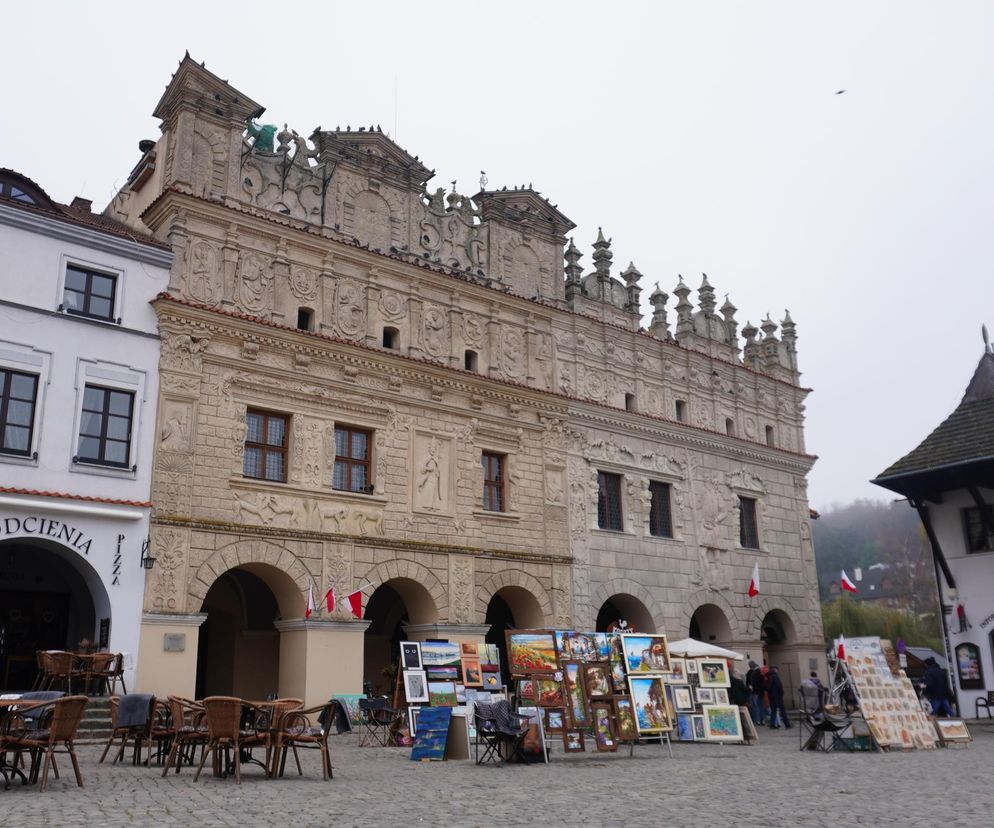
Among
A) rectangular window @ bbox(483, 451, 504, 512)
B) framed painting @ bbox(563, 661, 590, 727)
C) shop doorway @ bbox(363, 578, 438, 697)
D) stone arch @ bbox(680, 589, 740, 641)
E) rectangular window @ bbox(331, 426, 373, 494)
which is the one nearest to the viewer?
framed painting @ bbox(563, 661, 590, 727)

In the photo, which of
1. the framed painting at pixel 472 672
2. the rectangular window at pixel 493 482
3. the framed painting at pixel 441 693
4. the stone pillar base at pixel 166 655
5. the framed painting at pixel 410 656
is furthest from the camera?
the rectangular window at pixel 493 482

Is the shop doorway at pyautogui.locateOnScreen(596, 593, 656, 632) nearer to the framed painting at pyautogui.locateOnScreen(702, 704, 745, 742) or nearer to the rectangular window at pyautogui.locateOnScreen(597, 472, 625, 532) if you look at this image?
the rectangular window at pyautogui.locateOnScreen(597, 472, 625, 532)

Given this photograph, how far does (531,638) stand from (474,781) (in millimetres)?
3726

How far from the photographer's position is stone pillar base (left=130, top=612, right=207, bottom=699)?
17.5 meters

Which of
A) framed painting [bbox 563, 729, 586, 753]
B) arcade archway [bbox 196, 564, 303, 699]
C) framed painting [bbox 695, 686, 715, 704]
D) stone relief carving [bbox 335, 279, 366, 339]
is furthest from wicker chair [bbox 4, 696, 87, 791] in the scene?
stone relief carving [bbox 335, 279, 366, 339]

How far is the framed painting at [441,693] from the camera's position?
16516 millimetres

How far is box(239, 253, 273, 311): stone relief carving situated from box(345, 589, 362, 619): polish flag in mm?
6389

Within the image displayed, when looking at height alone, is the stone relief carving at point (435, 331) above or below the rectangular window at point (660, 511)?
above

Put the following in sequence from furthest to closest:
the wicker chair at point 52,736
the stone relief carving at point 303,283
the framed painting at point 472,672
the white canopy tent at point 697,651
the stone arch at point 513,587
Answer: the stone arch at point 513,587, the stone relief carving at point 303,283, the white canopy tent at point 697,651, the framed painting at point 472,672, the wicker chair at point 52,736

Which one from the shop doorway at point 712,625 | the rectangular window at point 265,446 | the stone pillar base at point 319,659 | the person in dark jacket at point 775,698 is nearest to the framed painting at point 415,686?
the stone pillar base at point 319,659

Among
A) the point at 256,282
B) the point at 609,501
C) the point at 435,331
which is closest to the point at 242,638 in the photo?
the point at 256,282

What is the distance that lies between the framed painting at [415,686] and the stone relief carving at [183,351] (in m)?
7.53

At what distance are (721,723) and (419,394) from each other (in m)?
9.79

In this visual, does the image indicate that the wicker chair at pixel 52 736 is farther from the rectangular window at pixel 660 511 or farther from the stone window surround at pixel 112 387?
the rectangular window at pixel 660 511
